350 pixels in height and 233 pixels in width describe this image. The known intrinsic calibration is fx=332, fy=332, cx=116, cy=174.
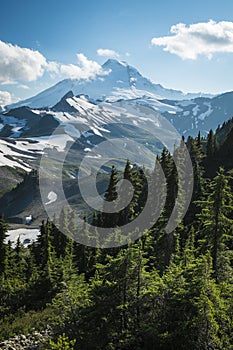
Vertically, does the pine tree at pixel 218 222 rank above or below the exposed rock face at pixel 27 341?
above

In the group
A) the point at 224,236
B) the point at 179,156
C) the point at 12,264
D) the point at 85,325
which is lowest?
the point at 12,264

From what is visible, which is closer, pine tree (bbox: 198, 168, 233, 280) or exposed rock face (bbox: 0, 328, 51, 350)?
exposed rock face (bbox: 0, 328, 51, 350)

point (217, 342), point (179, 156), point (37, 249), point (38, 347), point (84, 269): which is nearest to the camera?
point (217, 342)

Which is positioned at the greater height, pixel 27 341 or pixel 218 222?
pixel 218 222

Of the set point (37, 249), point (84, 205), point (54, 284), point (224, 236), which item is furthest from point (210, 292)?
point (84, 205)

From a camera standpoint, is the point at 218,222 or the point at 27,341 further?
the point at 218,222

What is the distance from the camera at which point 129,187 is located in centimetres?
4234

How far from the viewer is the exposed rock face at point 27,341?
19.1 metres

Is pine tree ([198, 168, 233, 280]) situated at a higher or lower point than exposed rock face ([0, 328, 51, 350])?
higher

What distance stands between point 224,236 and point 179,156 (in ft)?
53.6

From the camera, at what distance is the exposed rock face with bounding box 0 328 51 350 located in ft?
62.6

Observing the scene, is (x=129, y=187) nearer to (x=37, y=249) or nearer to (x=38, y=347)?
(x=38, y=347)

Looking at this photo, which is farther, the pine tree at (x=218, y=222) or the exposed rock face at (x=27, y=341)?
the pine tree at (x=218, y=222)

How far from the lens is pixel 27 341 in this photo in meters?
20.1
